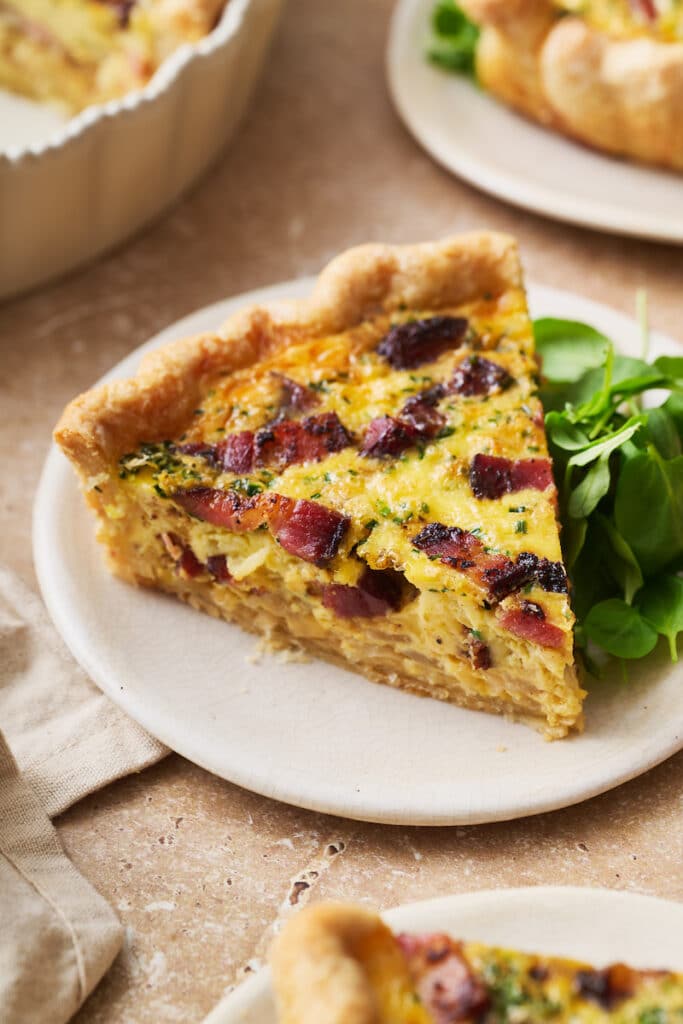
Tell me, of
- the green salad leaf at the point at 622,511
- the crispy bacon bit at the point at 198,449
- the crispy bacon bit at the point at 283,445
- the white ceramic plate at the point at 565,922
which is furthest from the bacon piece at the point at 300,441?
the white ceramic plate at the point at 565,922

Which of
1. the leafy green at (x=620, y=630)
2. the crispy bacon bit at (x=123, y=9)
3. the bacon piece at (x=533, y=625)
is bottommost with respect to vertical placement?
the leafy green at (x=620, y=630)

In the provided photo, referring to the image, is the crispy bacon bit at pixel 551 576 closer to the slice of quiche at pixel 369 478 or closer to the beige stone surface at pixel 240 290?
the slice of quiche at pixel 369 478

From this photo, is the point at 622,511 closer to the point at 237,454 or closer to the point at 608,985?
the point at 237,454

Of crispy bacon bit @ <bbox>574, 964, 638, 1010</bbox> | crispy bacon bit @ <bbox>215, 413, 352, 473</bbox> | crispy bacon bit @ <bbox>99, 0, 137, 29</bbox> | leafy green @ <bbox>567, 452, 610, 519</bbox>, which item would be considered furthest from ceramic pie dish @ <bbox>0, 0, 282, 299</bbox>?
crispy bacon bit @ <bbox>574, 964, 638, 1010</bbox>

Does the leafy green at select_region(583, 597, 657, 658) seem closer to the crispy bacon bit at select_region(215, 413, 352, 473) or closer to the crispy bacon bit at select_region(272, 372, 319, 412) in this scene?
the crispy bacon bit at select_region(215, 413, 352, 473)

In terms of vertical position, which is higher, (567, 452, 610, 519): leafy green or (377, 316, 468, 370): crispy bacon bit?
(377, 316, 468, 370): crispy bacon bit

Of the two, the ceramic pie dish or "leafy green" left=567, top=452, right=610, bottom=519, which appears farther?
the ceramic pie dish

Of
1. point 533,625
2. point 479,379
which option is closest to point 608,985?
point 533,625
